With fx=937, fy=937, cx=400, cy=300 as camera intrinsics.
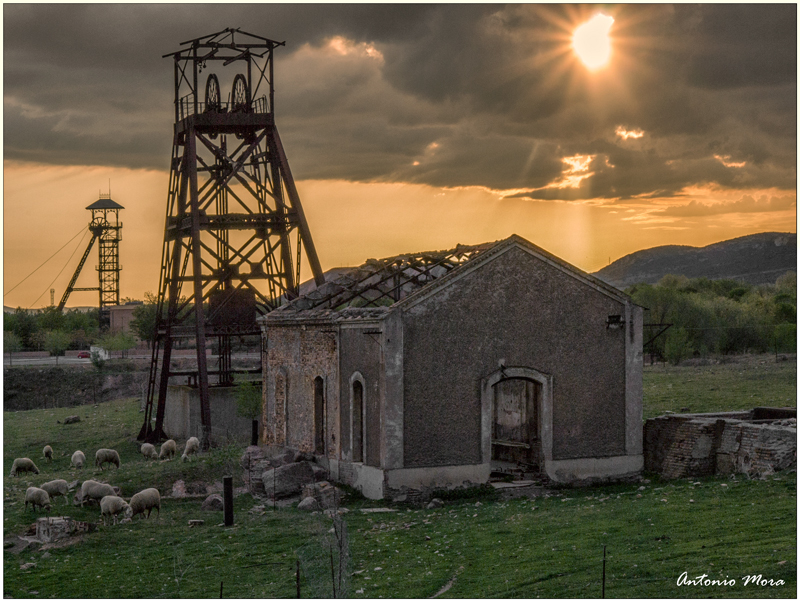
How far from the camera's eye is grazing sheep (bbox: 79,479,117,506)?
23047 millimetres

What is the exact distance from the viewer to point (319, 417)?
25781mm

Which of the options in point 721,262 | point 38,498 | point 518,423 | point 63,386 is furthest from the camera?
point 721,262

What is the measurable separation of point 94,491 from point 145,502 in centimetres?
183

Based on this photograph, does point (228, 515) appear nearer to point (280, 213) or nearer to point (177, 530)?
point (177, 530)

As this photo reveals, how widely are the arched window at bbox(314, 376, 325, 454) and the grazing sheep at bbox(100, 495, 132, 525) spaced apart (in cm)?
563

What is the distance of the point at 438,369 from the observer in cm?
2281

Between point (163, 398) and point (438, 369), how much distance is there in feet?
53.1

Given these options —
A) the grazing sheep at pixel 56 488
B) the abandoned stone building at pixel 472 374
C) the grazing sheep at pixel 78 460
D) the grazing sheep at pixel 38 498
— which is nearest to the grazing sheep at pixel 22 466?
the grazing sheep at pixel 78 460

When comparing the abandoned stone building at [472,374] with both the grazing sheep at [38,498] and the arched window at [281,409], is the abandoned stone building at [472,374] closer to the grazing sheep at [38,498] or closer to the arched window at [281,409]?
the arched window at [281,409]

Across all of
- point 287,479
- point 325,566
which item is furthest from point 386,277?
point 325,566

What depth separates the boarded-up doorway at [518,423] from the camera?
24281 mm

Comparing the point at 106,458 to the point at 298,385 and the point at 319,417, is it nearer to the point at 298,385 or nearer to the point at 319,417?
the point at 298,385

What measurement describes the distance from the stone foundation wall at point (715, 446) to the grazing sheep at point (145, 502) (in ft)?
41.3

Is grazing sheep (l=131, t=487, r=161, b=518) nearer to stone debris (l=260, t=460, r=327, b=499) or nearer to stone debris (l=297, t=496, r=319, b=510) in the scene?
stone debris (l=260, t=460, r=327, b=499)
